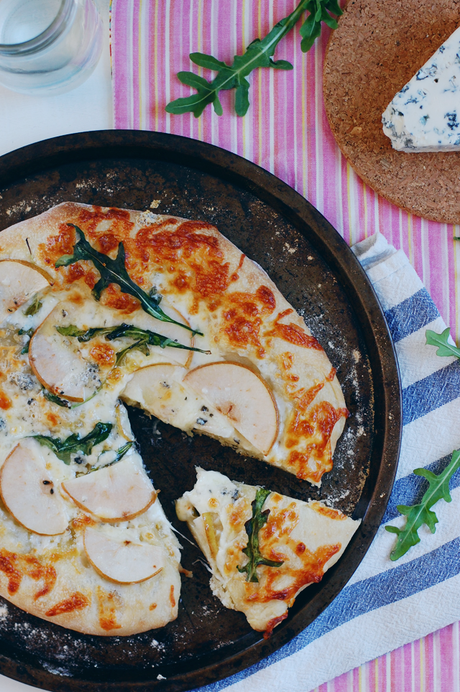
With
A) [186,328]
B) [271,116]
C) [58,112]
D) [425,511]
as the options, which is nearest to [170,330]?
[186,328]

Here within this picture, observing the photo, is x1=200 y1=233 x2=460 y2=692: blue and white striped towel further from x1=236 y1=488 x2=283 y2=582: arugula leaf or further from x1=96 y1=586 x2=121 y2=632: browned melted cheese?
x1=96 y1=586 x2=121 y2=632: browned melted cheese

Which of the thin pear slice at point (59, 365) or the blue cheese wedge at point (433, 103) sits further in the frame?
the blue cheese wedge at point (433, 103)

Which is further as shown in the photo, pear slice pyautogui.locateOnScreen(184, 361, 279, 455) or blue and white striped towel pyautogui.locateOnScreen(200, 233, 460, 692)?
blue and white striped towel pyautogui.locateOnScreen(200, 233, 460, 692)

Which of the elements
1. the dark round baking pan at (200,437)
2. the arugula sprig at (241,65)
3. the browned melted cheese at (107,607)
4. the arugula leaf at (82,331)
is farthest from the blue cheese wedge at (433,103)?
the browned melted cheese at (107,607)

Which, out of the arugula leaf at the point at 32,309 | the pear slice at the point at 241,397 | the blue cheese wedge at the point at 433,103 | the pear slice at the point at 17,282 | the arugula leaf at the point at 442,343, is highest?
the blue cheese wedge at the point at 433,103

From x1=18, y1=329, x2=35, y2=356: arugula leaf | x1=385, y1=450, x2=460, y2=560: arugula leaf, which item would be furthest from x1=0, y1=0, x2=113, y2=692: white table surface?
x1=385, y1=450, x2=460, y2=560: arugula leaf

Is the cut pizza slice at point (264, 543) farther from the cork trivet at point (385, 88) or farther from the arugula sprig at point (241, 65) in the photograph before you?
the arugula sprig at point (241, 65)
